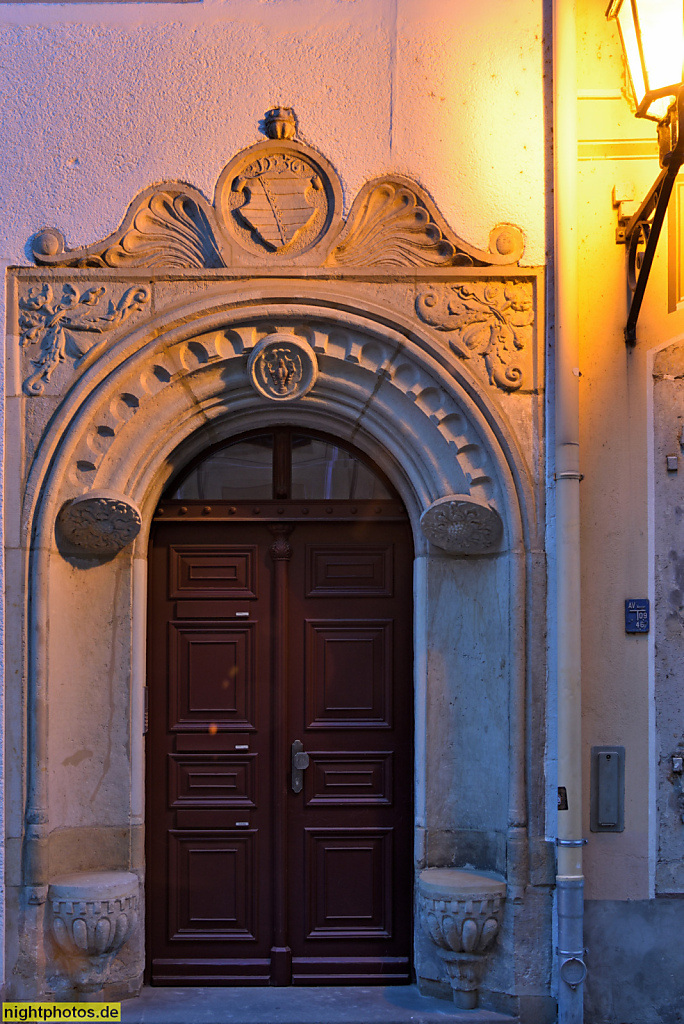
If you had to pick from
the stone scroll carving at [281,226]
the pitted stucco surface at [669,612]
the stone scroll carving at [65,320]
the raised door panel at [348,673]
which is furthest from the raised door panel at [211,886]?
the stone scroll carving at [281,226]

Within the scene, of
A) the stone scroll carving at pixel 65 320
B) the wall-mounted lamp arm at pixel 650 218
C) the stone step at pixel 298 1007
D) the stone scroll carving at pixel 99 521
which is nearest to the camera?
the wall-mounted lamp arm at pixel 650 218

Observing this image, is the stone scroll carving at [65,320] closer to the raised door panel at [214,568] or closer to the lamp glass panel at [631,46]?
the raised door panel at [214,568]

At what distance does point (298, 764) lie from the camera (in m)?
4.79

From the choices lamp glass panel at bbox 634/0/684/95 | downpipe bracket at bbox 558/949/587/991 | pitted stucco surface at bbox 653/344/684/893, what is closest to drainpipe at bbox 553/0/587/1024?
downpipe bracket at bbox 558/949/587/991

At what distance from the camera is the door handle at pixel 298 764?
15.7 ft

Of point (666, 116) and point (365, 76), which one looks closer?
point (666, 116)

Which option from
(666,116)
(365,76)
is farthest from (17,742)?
(666,116)

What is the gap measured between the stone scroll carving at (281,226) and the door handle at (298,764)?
255 centimetres

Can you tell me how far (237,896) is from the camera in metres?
4.81

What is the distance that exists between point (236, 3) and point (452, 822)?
440 cm

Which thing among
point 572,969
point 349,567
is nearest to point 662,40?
point 349,567

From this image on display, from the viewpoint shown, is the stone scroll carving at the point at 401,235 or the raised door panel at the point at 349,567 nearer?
the stone scroll carving at the point at 401,235

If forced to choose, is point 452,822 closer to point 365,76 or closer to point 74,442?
point 74,442

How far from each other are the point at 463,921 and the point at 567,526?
1.98 m
